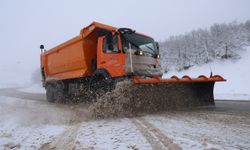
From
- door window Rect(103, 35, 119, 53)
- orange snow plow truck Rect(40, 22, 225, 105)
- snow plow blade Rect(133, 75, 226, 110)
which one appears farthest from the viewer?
door window Rect(103, 35, 119, 53)

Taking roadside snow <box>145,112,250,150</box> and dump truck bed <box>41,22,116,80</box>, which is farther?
dump truck bed <box>41,22,116,80</box>

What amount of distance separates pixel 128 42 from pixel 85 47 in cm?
214

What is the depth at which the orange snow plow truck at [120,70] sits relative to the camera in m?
5.80

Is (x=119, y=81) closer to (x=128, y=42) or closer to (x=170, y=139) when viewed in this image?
(x=128, y=42)

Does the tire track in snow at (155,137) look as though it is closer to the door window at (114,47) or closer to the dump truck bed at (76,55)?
the door window at (114,47)

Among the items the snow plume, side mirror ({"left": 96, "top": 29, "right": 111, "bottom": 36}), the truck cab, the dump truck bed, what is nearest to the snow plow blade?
the truck cab

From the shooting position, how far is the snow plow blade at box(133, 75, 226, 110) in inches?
218

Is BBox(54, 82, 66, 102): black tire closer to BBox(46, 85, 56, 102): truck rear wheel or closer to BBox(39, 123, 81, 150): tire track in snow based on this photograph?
BBox(46, 85, 56, 102): truck rear wheel

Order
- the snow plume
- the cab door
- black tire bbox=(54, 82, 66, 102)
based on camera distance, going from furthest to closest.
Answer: the snow plume < black tire bbox=(54, 82, 66, 102) < the cab door

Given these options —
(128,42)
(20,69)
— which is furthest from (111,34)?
(20,69)

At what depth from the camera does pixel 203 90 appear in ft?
23.3

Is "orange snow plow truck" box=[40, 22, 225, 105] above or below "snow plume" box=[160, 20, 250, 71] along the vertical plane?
below

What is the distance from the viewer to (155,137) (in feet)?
10.8

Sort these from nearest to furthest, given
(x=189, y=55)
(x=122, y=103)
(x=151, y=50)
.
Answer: (x=122, y=103) < (x=151, y=50) < (x=189, y=55)
